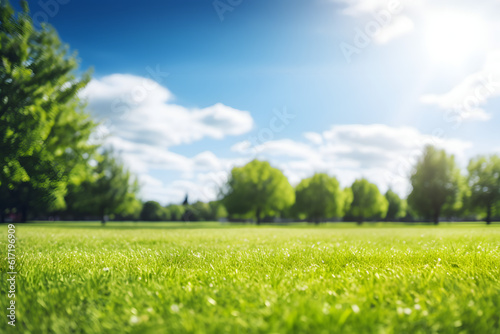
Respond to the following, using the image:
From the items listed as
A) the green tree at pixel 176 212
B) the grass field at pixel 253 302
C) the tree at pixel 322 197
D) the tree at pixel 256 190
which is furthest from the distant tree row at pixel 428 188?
the green tree at pixel 176 212

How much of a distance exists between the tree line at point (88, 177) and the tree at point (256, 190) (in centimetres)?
19

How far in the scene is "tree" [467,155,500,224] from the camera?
5344 cm

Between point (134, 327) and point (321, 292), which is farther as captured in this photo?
point (321, 292)

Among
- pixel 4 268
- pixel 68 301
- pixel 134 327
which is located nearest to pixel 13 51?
pixel 4 268

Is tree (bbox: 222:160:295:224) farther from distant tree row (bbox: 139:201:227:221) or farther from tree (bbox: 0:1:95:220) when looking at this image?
distant tree row (bbox: 139:201:227:221)

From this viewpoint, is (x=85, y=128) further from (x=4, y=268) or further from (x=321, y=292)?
(x=321, y=292)

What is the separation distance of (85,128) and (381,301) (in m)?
13.4

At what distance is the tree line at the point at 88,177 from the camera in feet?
20.5

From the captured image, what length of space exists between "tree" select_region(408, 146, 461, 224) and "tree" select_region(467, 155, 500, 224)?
2.67 metres

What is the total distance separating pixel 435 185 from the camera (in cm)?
5647

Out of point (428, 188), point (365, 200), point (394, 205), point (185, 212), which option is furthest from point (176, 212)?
point (428, 188)

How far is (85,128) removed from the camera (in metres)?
13.3

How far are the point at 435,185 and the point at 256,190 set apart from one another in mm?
32858

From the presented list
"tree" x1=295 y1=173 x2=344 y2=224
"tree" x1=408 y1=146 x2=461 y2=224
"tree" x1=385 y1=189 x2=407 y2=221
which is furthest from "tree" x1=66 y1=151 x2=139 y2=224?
"tree" x1=385 y1=189 x2=407 y2=221
